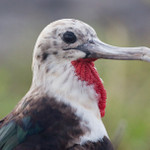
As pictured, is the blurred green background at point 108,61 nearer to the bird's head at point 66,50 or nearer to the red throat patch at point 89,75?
the red throat patch at point 89,75

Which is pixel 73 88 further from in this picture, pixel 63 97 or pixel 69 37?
pixel 69 37

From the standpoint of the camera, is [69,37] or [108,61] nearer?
[69,37]

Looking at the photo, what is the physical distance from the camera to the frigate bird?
2.58m

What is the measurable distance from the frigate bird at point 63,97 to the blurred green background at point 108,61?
0.17 meters

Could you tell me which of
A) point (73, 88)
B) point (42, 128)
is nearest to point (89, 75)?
point (73, 88)

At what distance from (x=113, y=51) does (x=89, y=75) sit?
0.17m

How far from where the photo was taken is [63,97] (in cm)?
265

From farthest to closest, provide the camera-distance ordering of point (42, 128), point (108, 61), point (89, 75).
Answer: point (108, 61)
point (89, 75)
point (42, 128)

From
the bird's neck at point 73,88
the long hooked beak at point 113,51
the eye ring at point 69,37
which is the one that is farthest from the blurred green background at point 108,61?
the eye ring at point 69,37

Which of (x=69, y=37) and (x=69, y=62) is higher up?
(x=69, y=37)

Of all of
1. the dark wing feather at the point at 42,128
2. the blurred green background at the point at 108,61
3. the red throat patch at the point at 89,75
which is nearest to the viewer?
the dark wing feather at the point at 42,128

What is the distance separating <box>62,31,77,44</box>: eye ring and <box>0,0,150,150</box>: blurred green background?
45 cm

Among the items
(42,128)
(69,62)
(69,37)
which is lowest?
(42,128)

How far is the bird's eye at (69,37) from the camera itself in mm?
2646
